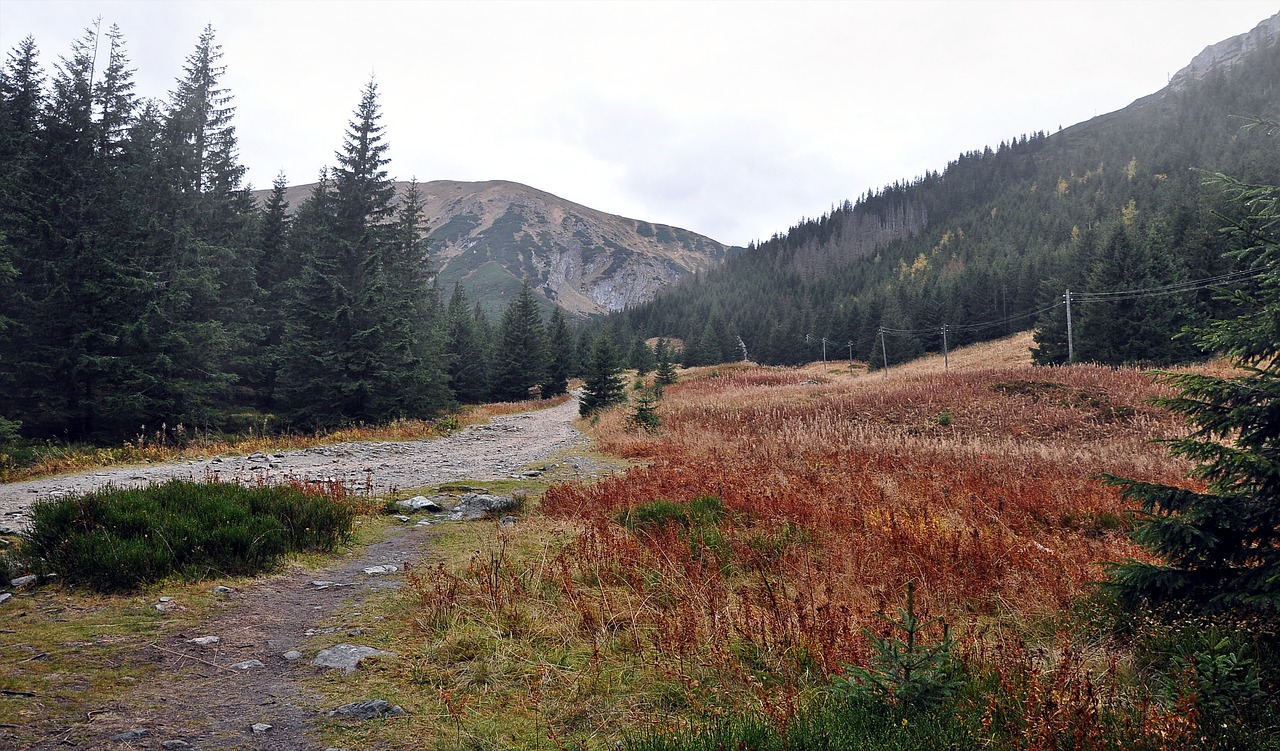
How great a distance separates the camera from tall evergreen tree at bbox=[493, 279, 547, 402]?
1750 inches

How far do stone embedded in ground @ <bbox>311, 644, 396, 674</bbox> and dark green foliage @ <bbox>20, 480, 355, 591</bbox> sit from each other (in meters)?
2.23

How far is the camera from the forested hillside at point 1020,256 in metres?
40.2

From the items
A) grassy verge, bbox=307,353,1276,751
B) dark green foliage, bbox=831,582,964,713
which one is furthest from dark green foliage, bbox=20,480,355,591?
dark green foliage, bbox=831,582,964,713

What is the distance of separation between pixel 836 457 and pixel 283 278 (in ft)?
114

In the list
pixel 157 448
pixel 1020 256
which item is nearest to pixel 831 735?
pixel 157 448

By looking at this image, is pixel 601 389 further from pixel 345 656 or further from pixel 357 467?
pixel 345 656

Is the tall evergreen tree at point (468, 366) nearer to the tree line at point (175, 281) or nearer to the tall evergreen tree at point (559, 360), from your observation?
the tall evergreen tree at point (559, 360)

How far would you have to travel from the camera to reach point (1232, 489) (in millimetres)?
3547

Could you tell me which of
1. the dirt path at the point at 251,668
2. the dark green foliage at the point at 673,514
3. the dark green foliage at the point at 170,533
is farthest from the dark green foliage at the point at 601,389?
the dark green foliage at the point at 170,533

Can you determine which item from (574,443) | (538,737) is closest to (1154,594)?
(538,737)

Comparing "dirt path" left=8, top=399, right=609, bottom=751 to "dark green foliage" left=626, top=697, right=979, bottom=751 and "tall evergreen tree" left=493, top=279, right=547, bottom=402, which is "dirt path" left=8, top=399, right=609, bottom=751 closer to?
"dark green foliage" left=626, top=697, right=979, bottom=751

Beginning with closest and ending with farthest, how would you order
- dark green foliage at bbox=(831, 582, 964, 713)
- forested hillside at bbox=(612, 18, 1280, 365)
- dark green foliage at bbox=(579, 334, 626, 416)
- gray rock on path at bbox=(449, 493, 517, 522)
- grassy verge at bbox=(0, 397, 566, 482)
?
dark green foliage at bbox=(831, 582, 964, 713)
gray rock on path at bbox=(449, 493, 517, 522)
grassy verge at bbox=(0, 397, 566, 482)
dark green foliage at bbox=(579, 334, 626, 416)
forested hillside at bbox=(612, 18, 1280, 365)

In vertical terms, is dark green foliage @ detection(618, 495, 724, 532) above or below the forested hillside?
below

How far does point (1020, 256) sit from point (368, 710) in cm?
12208
